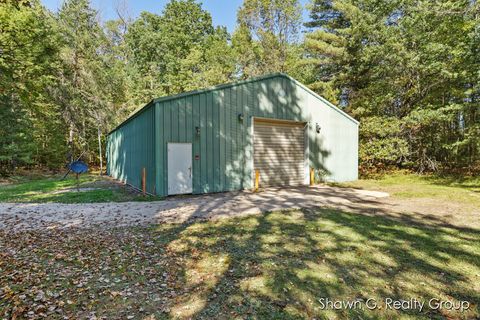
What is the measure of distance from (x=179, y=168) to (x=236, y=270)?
5.75 meters

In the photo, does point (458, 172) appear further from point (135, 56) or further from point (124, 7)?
point (124, 7)

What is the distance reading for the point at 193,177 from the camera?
8.86 meters

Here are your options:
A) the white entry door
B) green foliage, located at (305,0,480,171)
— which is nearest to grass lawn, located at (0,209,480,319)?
the white entry door

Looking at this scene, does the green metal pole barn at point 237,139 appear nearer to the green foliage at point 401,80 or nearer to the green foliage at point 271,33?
the green foliage at point 401,80

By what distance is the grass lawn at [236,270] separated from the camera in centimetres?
254

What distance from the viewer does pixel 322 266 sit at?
3.35 meters

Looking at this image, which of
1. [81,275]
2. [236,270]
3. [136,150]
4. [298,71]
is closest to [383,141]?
[298,71]

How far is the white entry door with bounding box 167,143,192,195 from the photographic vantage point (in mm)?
8423

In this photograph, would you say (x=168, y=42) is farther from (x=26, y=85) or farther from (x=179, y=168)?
(x=179, y=168)

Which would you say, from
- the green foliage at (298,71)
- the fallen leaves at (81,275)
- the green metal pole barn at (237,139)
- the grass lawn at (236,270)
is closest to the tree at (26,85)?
the green foliage at (298,71)

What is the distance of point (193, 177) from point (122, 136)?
6.73m

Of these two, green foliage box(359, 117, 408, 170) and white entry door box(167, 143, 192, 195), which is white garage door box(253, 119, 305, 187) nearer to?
white entry door box(167, 143, 192, 195)

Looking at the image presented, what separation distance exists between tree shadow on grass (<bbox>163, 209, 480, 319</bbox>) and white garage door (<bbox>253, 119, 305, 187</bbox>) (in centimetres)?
559

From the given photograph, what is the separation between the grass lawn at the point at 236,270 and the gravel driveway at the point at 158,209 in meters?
0.68
